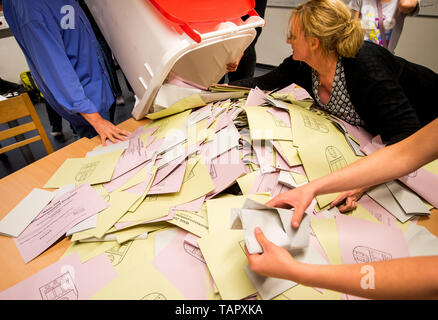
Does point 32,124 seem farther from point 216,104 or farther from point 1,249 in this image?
point 216,104

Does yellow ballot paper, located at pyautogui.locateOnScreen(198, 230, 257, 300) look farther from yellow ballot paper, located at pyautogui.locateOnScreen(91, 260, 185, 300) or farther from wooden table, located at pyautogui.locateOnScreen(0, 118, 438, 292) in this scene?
wooden table, located at pyautogui.locateOnScreen(0, 118, 438, 292)

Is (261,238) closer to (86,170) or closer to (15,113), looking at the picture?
(86,170)

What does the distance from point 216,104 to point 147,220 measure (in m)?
0.60

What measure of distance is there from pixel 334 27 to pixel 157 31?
0.64 metres

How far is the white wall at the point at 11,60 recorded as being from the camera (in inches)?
117

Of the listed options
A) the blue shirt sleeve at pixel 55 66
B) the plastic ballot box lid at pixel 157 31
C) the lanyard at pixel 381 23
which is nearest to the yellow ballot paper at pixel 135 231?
the plastic ballot box lid at pixel 157 31

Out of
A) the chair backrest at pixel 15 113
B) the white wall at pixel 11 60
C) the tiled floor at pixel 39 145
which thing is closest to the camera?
the chair backrest at pixel 15 113

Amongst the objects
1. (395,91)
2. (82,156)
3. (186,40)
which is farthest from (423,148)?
(82,156)

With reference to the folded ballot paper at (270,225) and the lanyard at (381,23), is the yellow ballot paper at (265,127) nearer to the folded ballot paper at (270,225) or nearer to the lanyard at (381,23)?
the folded ballot paper at (270,225)

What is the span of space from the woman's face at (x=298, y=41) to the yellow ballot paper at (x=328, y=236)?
0.69 meters

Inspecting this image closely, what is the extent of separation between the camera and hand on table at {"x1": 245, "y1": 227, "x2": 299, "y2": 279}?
0.46 meters

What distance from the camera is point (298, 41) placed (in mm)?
1012

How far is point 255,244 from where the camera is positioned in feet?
1.65

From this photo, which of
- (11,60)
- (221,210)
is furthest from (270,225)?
(11,60)
